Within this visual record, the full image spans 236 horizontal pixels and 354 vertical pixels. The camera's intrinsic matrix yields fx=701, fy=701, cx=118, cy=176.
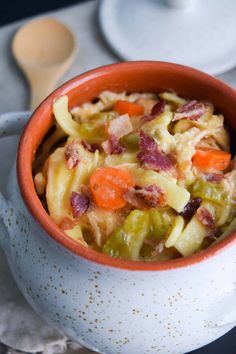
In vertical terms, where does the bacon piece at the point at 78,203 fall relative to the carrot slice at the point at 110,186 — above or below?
below

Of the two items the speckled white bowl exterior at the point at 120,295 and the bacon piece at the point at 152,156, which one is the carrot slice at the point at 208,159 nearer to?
the bacon piece at the point at 152,156

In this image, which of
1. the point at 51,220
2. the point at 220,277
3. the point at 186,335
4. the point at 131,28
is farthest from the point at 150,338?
the point at 131,28

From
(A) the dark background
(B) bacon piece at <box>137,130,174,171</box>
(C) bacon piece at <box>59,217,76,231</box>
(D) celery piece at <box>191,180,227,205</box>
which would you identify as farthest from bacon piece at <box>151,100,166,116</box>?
(A) the dark background

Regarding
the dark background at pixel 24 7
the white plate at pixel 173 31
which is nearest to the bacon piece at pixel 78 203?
the white plate at pixel 173 31

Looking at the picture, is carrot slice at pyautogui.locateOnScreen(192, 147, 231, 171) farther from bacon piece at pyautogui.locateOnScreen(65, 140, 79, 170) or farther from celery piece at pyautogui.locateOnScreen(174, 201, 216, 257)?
bacon piece at pyautogui.locateOnScreen(65, 140, 79, 170)

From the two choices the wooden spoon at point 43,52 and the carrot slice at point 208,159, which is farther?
the wooden spoon at point 43,52

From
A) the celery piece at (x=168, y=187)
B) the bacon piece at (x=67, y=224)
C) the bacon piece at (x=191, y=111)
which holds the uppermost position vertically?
the bacon piece at (x=191, y=111)

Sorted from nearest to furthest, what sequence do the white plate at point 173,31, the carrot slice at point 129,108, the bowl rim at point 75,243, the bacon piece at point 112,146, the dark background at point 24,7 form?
the bowl rim at point 75,243
the bacon piece at point 112,146
the carrot slice at point 129,108
the white plate at point 173,31
the dark background at point 24,7

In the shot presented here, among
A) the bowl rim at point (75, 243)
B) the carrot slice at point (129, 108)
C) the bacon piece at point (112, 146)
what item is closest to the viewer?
the bowl rim at point (75, 243)
